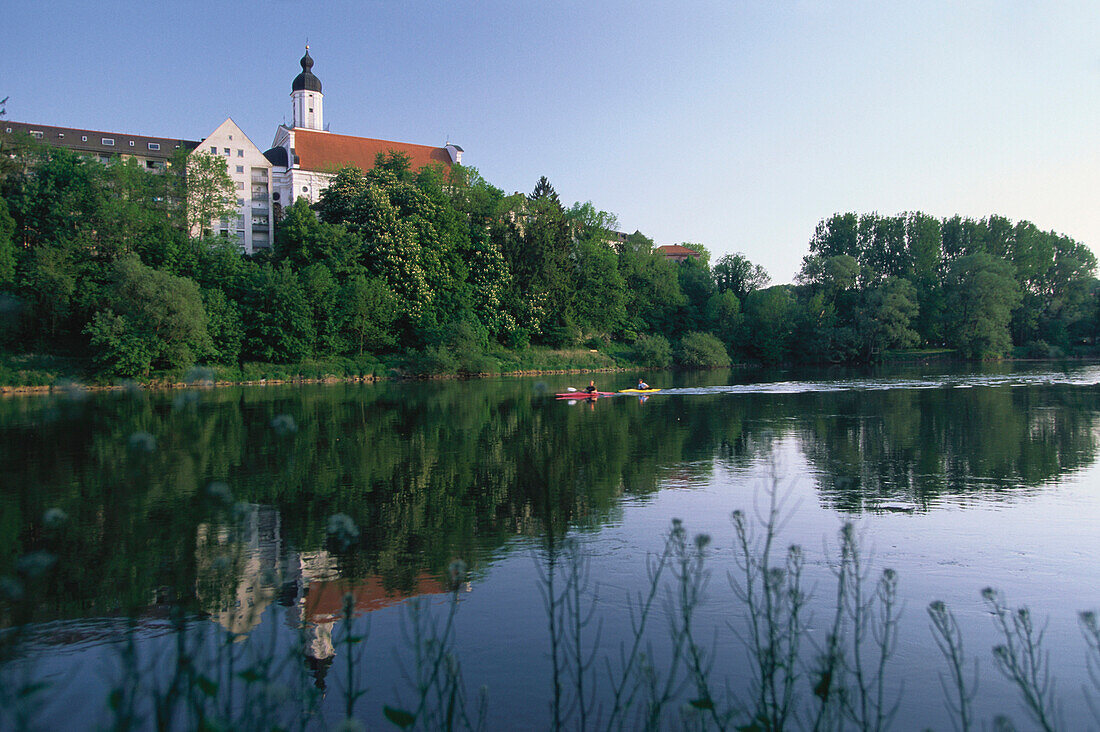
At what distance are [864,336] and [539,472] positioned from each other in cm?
7232

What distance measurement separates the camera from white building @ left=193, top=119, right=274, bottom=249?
77.6m

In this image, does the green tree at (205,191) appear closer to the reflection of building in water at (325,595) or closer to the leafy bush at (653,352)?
the leafy bush at (653,352)

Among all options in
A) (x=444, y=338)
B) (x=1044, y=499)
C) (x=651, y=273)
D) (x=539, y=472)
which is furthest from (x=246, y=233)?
(x=1044, y=499)

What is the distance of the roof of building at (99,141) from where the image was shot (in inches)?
3118

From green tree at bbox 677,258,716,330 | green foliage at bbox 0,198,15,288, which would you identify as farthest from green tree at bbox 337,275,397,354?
green tree at bbox 677,258,716,330

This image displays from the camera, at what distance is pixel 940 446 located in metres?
17.9

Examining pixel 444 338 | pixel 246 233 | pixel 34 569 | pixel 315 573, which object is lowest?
pixel 315 573

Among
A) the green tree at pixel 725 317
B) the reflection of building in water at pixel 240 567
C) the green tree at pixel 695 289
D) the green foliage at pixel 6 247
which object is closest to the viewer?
the reflection of building in water at pixel 240 567

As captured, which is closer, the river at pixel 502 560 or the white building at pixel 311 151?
the river at pixel 502 560

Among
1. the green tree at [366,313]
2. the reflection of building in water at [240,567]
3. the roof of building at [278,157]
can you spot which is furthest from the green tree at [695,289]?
the reflection of building in water at [240,567]

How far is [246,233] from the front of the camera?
7844 cm

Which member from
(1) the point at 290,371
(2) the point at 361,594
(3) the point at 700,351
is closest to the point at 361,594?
(2) the point at 361,594

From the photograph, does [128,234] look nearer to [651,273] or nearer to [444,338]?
[444,338]

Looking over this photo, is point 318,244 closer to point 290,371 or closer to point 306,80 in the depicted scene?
Result: point 290,371
